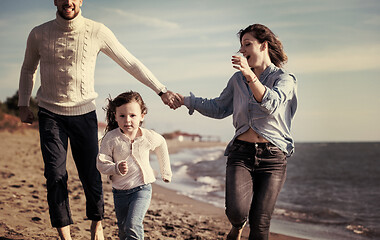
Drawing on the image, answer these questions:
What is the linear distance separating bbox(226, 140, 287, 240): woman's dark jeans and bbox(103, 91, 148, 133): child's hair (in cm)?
92

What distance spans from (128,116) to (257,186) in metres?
1.22

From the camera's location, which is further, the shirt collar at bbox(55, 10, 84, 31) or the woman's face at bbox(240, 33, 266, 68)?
the shirt collar at bbox(55, 10, 84, 31)

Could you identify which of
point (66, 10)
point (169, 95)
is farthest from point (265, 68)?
point (66, 10)

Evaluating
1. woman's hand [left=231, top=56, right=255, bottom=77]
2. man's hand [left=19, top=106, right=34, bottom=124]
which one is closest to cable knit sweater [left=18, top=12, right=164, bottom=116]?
man's hand [left=19, top=106, right=34, bottom=124]

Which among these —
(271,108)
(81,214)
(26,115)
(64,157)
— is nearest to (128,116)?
(64,157)

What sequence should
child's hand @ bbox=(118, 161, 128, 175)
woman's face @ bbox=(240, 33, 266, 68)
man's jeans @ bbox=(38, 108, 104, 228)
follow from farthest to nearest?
man's jeans @ bbox=(38, 108, 104, 228) → woman's face @ bbox=(240, 33, 266, 68) → child's hand @ bbox=(118, 161, 128, 175)

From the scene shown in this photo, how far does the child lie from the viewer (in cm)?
360

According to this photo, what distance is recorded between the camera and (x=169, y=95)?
4.55 metres

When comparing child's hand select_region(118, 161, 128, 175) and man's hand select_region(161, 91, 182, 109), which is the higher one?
man's hand select_region(161, 91, 182, 109)

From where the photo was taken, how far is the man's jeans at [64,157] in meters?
4.09

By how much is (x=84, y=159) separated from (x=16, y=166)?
284 inches

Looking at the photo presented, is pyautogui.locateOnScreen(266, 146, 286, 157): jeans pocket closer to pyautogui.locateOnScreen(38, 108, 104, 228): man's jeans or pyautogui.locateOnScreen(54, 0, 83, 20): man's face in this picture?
pyautogui.locateOnScreen(38, 108, 104, 228): man's jeans

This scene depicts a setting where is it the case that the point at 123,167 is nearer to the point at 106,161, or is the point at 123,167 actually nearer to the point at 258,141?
the point at 106,161

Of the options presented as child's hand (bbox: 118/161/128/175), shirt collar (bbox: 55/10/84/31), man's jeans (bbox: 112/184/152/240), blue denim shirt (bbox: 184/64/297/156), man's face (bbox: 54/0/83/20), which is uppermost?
man's face (bbox: 54/0/83/20)
